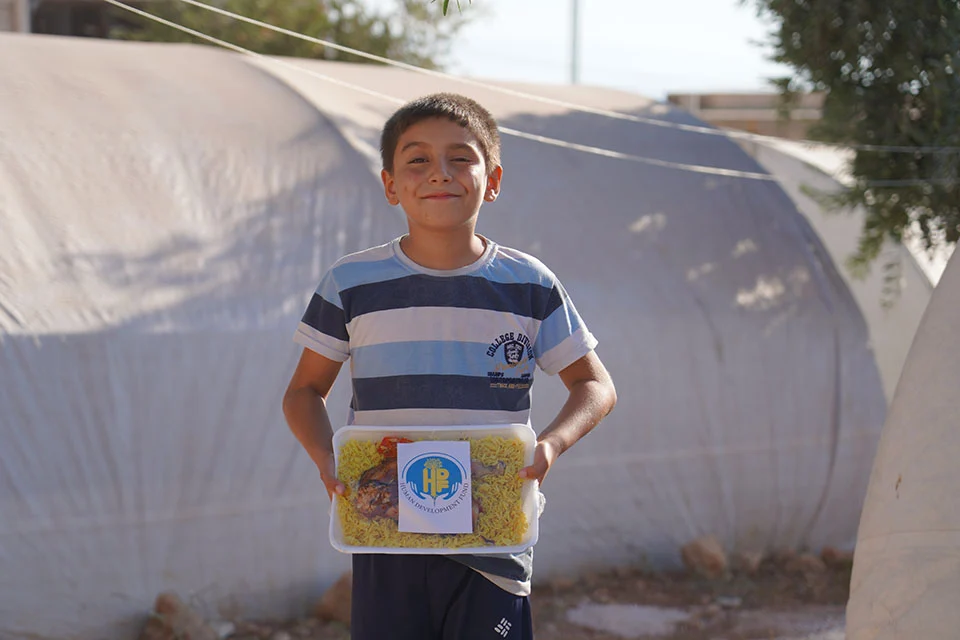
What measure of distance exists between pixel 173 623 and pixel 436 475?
105 inches

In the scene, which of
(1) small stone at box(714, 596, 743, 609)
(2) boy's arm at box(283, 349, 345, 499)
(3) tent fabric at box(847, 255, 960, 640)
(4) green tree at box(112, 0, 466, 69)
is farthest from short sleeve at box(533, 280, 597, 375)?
(4) green tree at box(112, 0, 466, 69)

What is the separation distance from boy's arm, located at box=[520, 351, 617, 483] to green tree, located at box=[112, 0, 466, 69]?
33.6 ft

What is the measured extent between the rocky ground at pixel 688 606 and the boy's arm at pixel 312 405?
248cm

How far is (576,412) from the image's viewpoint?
7.94 feet

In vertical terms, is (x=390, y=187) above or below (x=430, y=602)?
above

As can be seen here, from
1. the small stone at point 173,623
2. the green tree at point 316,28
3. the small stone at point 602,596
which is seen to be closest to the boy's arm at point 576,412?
the small stone at point 173,623

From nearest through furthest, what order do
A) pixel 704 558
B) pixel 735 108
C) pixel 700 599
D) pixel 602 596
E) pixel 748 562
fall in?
pixel 602 596 → pixel 700 599 → pixel 704 558 → pixel 748 562 → pixel 735 108

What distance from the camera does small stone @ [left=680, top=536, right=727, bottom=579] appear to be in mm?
5973

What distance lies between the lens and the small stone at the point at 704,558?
597 cm

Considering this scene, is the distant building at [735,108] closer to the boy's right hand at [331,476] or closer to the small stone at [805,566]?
the small stone at [805,566]

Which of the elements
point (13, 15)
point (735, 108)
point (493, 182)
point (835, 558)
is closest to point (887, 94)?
point (835, 558)

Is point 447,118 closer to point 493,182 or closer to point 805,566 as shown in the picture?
point 493,182

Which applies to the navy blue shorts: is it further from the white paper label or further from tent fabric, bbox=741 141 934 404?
tent fabric, bbox=741 141 934 404

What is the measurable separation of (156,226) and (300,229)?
0.67 meters
